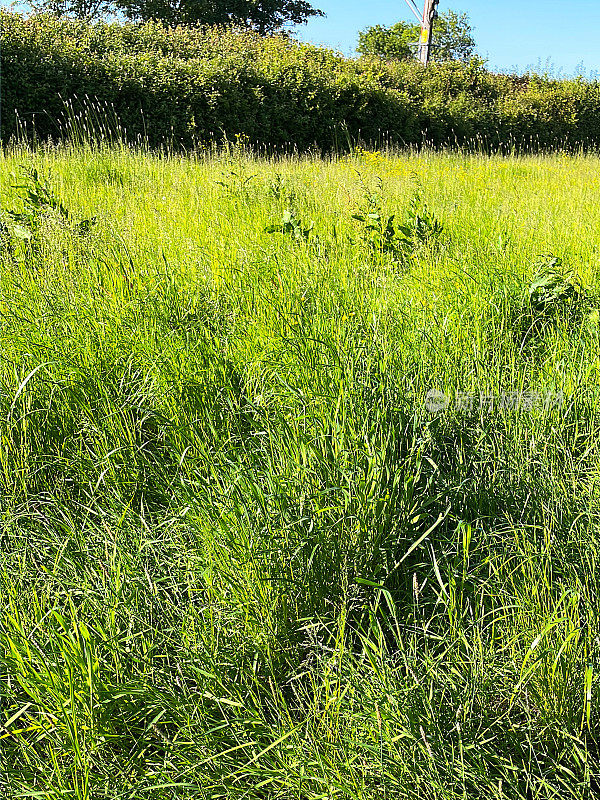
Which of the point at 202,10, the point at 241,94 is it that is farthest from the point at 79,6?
the point at 241,94

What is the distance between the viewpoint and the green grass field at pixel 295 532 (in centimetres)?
132

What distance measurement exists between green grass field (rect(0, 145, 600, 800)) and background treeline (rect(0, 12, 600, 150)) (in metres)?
5.75

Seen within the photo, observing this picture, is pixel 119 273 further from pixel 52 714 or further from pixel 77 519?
pixel 52 714

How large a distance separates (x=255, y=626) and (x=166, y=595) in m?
0.25

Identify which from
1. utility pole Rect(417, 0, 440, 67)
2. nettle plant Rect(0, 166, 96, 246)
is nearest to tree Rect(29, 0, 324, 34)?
utility pole Rect(417, 0, 440, 67)

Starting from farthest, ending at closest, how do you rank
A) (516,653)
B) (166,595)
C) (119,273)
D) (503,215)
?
(503,215)
(119,273)
(166,595)
(516,653)

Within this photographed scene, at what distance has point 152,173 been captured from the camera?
6.54 metres

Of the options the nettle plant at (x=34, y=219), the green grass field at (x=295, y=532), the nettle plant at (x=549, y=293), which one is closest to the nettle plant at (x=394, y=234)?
the green grass field at (x=295, y=532)

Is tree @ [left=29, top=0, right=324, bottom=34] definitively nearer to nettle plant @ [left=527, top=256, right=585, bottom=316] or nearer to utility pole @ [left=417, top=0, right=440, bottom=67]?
utility pole @ [left=417, top=0, right=440, bottom=67]

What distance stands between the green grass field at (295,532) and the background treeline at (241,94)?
18.9ft

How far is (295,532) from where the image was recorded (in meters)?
1.68

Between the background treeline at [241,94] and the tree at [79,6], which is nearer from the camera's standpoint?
the background treeline at [241,94]

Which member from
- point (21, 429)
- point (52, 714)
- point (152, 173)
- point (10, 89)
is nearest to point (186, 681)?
point (52, 714)

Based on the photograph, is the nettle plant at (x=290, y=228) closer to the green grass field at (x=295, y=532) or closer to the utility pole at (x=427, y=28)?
the green grass field at (x=295, y=532)
